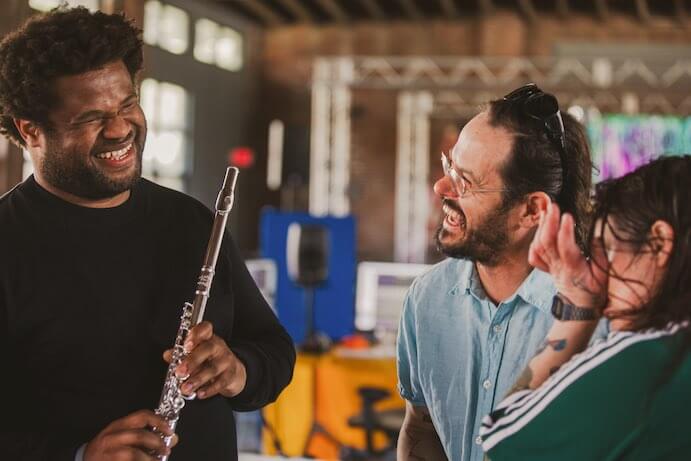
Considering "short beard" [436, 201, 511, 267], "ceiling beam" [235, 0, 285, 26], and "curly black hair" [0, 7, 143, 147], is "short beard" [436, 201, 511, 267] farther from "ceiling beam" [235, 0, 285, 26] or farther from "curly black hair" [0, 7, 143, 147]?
"ceiling beam" [235, 0, 285, 26]

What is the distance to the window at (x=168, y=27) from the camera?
1104cm

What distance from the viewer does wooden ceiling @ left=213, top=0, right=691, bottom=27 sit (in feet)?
39.0

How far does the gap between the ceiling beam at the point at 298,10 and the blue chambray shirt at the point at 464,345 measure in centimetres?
1107

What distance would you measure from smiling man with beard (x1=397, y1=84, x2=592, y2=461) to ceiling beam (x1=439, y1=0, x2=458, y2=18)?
35.4 ft

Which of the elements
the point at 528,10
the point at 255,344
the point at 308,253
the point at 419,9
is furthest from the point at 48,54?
the point at 419,9

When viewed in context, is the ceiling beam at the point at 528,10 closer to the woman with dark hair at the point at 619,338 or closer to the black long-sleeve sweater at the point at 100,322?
the black long-sleeve sweater at the point at 100,322

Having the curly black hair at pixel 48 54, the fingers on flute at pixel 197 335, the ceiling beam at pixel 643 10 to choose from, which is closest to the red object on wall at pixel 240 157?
the ceiling beam at pixel 643 10

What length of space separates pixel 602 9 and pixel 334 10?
145 inches

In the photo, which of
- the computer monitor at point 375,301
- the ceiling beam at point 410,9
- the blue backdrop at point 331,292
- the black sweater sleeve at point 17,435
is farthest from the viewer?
the ceiling beam at point 410,9

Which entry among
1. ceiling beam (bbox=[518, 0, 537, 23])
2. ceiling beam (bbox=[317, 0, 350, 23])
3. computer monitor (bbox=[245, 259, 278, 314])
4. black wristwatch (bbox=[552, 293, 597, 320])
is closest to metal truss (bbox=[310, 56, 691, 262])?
ceiling beam (bbox=[518, 0, 537, 23])

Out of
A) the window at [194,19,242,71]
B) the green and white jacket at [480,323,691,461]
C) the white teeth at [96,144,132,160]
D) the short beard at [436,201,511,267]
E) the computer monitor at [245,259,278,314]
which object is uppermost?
the window at [194,19,242,71]

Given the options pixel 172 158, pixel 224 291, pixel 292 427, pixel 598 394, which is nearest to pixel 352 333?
pixel 292 427

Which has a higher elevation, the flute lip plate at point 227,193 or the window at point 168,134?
the window at point 168,134

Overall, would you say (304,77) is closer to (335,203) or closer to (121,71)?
(335,203)
